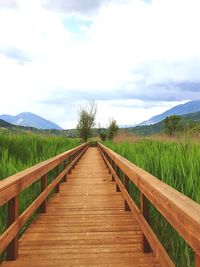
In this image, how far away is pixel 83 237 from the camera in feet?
13.1

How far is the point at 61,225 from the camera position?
4.57m

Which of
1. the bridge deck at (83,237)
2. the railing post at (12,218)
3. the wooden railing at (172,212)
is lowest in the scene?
the bridge deck at (83,237)

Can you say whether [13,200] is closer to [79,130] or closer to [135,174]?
[135,174]

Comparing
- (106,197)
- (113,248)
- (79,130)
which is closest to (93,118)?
(79,130)

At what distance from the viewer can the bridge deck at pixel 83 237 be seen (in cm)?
325

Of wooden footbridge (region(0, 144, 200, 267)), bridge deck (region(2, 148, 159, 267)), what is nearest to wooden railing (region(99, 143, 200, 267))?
wooden footbridge (region(0, 144, 200, 267))

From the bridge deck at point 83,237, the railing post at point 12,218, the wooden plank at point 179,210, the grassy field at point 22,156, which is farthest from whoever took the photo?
the grassy field at point 22,156

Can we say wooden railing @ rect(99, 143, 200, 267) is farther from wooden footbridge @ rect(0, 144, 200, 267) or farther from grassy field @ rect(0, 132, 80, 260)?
grassy field @ rect(0, 132, 80, 260)

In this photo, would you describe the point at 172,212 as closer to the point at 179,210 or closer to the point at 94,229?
the point at 179,210

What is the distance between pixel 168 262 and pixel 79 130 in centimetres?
4523

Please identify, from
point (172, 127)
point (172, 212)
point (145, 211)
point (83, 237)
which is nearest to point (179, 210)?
point (172, 212)

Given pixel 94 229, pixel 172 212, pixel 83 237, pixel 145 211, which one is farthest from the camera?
pixel 94 229

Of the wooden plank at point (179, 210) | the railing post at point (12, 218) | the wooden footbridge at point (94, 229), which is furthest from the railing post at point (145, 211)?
the railing post at point (12, 218)

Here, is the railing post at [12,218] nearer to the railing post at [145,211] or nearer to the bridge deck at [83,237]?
the bridge deck at [83,237]
